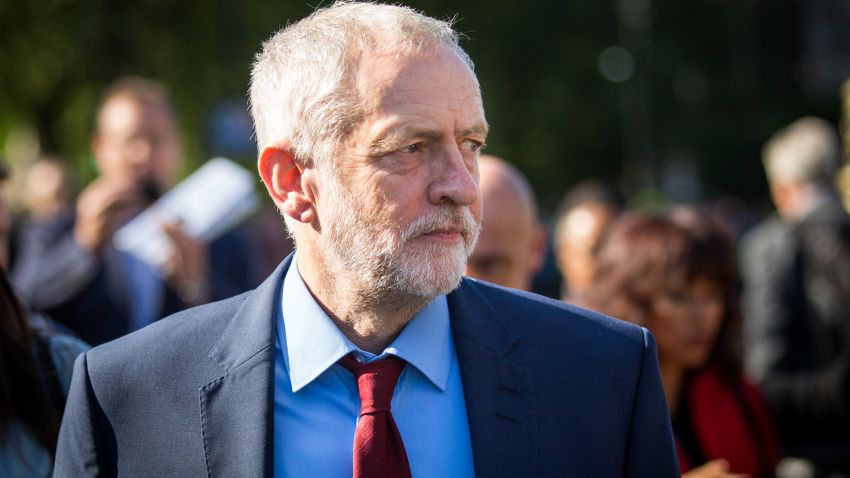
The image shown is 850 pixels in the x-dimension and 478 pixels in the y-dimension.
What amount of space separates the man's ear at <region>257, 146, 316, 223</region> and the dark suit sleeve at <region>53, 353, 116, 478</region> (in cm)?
59

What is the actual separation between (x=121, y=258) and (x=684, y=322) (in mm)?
2389

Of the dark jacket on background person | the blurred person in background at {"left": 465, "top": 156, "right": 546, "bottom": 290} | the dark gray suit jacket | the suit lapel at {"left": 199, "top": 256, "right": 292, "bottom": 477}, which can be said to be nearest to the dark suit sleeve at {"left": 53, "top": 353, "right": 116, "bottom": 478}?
the dark gray suit jacket

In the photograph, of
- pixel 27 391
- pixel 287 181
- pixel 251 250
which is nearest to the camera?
pixel 287 181

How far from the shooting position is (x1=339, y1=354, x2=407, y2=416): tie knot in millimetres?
2350

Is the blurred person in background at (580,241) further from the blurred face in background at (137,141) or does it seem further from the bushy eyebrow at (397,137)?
the bushy eyebrow at (397,137)

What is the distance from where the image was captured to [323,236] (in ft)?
8.34

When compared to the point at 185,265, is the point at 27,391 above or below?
above

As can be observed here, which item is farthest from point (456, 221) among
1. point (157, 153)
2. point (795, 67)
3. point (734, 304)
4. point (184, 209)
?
point (795, 67)

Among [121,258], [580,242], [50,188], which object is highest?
[121,258]

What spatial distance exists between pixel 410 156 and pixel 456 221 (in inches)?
7.0

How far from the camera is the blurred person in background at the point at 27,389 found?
9.34 feet

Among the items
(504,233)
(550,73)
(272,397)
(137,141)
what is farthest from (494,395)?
(550,73)

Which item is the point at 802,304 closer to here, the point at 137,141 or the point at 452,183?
the point at 137,141

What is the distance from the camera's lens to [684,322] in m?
3.87
